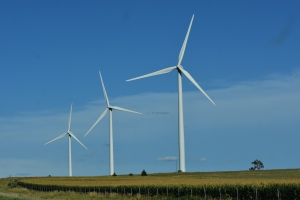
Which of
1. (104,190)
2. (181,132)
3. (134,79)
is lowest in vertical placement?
(104,190)

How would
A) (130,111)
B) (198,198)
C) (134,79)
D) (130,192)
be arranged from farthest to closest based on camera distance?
1. (130,111)
2. (134,79)
3. (130,192)
4. (198,198)

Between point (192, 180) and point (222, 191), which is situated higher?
point (222, 191)

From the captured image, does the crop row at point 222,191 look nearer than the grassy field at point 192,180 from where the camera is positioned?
Yes

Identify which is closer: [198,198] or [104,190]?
[198,198]

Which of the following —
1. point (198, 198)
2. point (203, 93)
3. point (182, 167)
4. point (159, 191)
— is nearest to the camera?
point (198, 198)

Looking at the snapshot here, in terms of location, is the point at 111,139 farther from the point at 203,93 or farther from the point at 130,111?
the point at 203,93

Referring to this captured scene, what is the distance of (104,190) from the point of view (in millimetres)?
74500

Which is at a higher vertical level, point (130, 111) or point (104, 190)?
point (130, 111)

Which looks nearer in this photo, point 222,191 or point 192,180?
point 222,191

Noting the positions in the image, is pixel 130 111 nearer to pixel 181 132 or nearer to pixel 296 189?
pixel 181 132

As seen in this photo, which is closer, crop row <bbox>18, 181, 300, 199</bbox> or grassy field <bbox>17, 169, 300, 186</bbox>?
crop row <bbox>18, 181, 300, 199</bbox>

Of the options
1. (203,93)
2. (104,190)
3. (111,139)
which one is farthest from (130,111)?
(104,190)

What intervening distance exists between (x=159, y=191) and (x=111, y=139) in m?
67.5

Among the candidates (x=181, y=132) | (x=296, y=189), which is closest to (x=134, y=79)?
(x=181, y=132)
